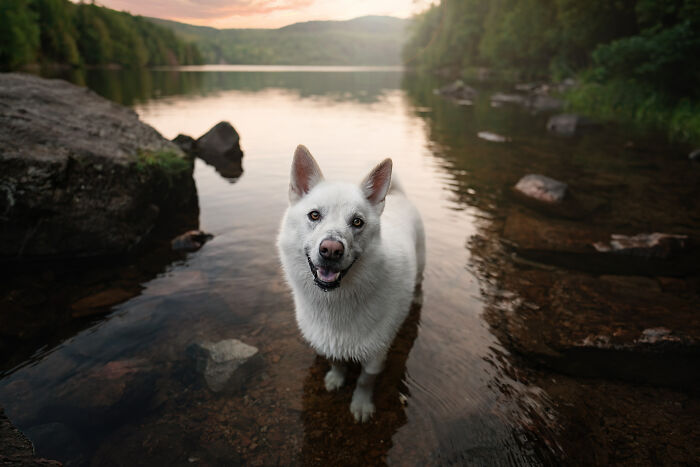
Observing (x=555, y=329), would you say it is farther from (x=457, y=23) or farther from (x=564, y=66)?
(x=457, y=23)

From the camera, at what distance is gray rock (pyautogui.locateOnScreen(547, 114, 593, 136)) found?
59.2 ft

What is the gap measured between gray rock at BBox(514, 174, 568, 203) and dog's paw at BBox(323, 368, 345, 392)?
23.1ft

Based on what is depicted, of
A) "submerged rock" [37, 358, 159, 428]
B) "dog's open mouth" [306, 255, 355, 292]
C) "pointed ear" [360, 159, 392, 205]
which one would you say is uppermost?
"pointed ear" [360, 159, 392, 205]

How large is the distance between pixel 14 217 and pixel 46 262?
76 centimetres

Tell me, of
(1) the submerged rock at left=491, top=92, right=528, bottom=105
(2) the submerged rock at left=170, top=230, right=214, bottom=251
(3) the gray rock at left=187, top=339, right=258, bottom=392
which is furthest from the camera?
(1) the submerged rock at left=491, top=92, right=528, bottom=105

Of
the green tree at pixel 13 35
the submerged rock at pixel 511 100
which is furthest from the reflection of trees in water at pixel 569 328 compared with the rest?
the green tree at pixel 13 35

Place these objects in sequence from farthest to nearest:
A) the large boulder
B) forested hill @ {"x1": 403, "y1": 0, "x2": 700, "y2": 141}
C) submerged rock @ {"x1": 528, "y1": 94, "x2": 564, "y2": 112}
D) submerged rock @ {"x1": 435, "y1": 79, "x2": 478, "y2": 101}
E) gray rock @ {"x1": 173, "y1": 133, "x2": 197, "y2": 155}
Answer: submerged rock @ {"x1": 435, "y1": 79, "x2": 478, "y2": 101} → submerged rock @ {"x1": 528, "y1": 94, "x2": 564, "y2": 112} → forested hill @ {"x1": 403, "y1": 0, "x2": 700, "y2": 141} → gray rock @ {"x1": 173, "y1": 133, "x2": 197, "y2": 155} → the large boulder

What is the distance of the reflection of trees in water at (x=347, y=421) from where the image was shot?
10.0 ft

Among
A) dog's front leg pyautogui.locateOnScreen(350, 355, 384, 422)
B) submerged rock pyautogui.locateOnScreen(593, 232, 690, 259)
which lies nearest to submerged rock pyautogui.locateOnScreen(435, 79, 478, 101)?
submerged rock pyautogui.locateOnScreen(593, 232, 690, 259)

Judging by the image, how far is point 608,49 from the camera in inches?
781

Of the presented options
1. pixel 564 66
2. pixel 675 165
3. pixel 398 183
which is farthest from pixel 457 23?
pixel 398 183

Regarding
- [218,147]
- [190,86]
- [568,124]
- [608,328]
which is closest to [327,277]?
[608,328]

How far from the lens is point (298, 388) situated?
3.68m

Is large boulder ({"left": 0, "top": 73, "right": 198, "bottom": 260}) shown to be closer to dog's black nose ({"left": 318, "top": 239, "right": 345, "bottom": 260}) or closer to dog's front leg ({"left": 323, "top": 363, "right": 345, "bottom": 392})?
dog's front leg ({"left": 323, "top": 363, "right": 345, "bottom": 392})
